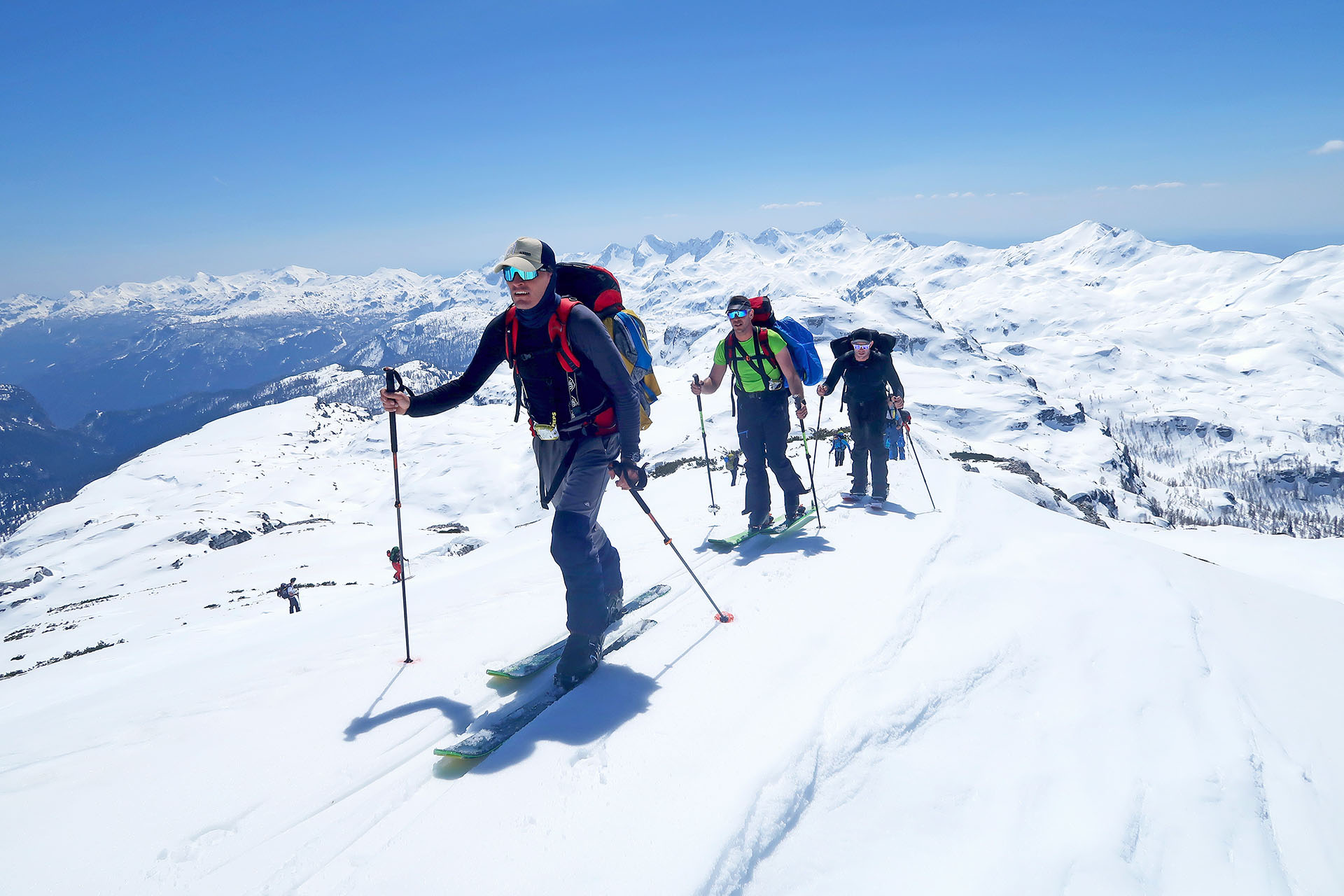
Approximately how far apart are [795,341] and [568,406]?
5.29 meters

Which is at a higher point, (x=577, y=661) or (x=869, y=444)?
(x=869, y=444)

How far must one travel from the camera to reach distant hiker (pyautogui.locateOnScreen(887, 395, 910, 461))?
1227cm

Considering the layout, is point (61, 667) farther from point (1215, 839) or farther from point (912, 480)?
point (912, 480)

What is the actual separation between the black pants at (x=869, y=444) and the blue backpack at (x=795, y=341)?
2276 mm

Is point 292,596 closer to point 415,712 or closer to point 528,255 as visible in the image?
point 415,712

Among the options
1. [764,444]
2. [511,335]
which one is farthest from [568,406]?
[764,444]

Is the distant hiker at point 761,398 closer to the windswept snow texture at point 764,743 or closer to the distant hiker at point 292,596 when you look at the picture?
the windswept snow texture at point 764,743

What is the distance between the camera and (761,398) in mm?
9289

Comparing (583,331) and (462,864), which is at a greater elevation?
(583,331)

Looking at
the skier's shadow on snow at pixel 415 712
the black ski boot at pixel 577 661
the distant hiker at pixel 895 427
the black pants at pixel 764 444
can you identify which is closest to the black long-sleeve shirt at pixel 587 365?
the black ski boot at pixel 577 661

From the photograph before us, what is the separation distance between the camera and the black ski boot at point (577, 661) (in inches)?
200

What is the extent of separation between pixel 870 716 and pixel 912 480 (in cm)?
993

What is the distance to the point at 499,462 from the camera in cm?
11938

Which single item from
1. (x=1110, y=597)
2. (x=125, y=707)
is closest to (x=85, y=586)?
(x=125, y=707)
